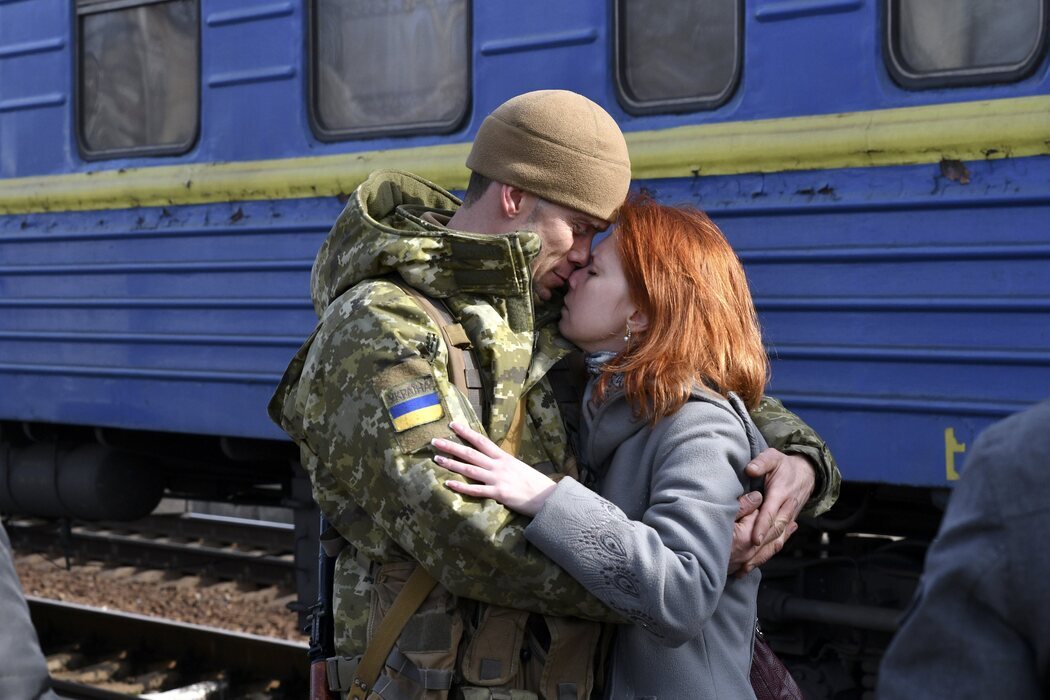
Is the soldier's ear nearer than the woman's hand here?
No

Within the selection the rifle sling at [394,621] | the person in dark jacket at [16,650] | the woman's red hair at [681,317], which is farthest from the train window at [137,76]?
the person in dark jacket at [16,650]

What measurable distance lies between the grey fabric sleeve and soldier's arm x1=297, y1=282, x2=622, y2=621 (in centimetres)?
6

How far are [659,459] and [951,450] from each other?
148 centimetres

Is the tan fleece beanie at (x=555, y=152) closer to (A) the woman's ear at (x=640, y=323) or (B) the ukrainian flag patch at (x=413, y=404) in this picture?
(A) the woman's ear at (x=640, y=323)

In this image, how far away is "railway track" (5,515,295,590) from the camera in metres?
6.90

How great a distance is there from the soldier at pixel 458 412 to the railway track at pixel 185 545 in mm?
4618

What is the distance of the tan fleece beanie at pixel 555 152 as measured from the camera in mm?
2334

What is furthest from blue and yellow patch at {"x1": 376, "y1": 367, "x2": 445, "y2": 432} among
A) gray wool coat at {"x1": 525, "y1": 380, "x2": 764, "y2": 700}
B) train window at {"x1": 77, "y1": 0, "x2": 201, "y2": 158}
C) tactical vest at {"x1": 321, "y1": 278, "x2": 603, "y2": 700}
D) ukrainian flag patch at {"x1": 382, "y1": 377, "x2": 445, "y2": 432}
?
train window at {"x1": 77, "y1": 0, "x2": 201, "y2": 158}

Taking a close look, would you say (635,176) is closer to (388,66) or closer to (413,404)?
(388,66)

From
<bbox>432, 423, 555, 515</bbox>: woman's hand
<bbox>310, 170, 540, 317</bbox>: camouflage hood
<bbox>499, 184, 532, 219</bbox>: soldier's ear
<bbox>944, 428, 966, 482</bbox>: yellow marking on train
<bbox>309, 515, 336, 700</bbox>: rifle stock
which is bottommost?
<bbox>309, 515, 336, 700</bbox>: rifle stock

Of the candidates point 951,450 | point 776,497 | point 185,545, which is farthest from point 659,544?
point 185,545

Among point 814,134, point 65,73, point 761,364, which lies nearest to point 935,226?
point 814,134

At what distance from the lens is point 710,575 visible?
2.02 m

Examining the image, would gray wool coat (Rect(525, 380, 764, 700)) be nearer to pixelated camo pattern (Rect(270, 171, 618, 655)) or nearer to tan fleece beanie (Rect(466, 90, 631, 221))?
pixelated camo pattern (Rect(270, 171, 618, 655))
